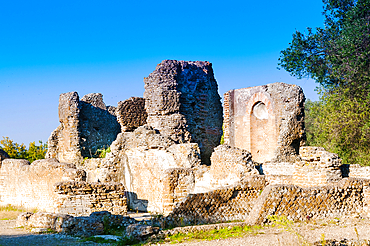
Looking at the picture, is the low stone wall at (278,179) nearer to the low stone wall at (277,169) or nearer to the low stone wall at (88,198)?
the low stone wall at (277,169)

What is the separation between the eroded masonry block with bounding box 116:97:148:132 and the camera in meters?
17.9

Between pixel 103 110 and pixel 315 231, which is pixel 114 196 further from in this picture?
pixel 103 110

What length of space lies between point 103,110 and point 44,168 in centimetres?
753

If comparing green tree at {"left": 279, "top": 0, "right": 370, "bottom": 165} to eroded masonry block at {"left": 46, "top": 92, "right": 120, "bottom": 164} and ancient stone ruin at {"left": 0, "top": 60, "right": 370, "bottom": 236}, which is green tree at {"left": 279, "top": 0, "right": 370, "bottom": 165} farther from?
eroded masonry block at {"left": 46, "top": 92, "right": 120, "bottom": 164}

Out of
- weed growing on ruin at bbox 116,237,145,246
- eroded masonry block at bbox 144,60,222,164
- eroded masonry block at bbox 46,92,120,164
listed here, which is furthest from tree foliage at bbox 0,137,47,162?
weed growing on ruin at bbox 116,237,145,246

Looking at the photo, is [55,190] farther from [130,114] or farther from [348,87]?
[348,87]

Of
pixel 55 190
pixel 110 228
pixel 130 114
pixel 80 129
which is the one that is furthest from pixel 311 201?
pixel 80 129

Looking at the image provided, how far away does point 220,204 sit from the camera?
9.40 meters

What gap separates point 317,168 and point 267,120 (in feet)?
19.1

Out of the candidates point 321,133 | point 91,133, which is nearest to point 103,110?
point 91,133

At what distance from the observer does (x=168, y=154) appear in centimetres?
1326

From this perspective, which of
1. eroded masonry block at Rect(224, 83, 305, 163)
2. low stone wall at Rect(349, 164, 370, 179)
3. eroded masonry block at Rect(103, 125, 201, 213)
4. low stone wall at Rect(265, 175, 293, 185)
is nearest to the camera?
low stone wall at Rect(265, 175, 293, 185)

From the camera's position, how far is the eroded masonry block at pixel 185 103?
15719 mm

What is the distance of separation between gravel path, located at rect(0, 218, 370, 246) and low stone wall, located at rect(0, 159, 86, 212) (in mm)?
3667
